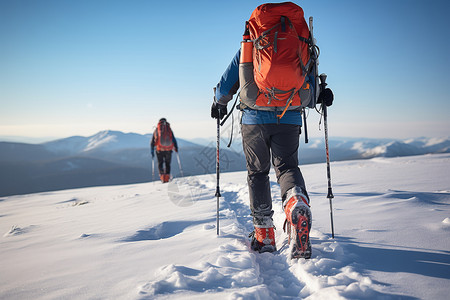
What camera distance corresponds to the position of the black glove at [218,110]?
249cm

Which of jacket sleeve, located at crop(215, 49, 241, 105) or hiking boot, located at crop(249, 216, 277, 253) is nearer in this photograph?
hiking boot, located at crop(249, 216, 277, 253)

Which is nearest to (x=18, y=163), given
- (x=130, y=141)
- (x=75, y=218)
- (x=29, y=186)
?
(x=29, y=186)

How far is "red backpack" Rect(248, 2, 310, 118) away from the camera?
5.84 feet

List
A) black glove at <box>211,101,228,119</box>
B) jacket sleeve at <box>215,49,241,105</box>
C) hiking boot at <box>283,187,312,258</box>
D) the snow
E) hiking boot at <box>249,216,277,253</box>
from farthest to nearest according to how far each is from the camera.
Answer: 1. black glove at <box>211,101,228,119</box>
2. jacket sleeve at <box>215,49,241,105</box>
3. hiking boot at <box>249,216,277,253</box>
4. hiking boot at <box>283,187,312,258</box>
5. the snow

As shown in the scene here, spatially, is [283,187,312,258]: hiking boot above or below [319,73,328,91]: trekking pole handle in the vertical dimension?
below

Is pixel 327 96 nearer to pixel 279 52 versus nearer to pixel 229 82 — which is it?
pixel 279 52

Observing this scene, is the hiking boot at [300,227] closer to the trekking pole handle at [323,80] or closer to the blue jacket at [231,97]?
the blue jacket at [231,97]

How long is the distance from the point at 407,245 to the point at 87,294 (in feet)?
7.76

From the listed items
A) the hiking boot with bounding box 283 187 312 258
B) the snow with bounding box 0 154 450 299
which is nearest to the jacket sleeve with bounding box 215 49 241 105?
the hiking boot with bounding box 283 187 312 258

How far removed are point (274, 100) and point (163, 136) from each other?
7.66 meters

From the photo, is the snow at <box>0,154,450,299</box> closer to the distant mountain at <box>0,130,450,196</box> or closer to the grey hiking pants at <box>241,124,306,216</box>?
the grey hiking pants at <box>241,124,306,216</box>

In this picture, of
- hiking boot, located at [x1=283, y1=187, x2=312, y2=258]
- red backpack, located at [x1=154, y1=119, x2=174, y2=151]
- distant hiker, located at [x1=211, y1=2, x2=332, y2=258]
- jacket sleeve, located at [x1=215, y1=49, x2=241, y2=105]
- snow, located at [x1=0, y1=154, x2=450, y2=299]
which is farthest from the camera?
red backpack, located at [x1=154, y1=119, x2=174, y2=151]

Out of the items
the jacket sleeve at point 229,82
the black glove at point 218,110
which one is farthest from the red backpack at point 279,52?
the black glove at point 218,110

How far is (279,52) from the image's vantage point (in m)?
1.78
